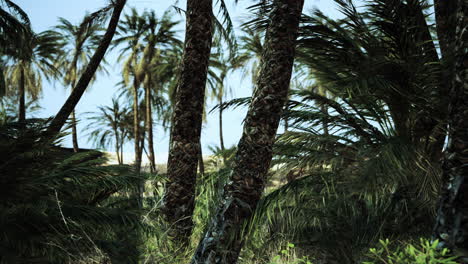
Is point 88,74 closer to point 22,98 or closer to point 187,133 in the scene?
point 187,133

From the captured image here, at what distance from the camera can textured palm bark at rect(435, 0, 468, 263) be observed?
4156 mm

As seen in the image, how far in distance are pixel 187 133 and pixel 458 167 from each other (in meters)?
4.07

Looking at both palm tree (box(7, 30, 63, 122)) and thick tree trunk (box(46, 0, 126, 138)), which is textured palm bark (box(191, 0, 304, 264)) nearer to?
thick tree trunk (box(46, 0, 126, 138))

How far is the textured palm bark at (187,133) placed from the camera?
7.13 metres

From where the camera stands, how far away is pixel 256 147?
6137 millimetres

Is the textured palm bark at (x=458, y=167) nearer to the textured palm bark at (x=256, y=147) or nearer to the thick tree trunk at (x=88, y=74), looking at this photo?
the textured palm bark at (x=256, y=147)

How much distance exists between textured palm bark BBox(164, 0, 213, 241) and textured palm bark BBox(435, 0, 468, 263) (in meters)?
3.84

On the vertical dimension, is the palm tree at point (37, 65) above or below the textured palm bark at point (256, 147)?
above

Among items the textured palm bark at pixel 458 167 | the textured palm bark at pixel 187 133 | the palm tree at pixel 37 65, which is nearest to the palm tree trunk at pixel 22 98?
the palm tree at pixel 37 65

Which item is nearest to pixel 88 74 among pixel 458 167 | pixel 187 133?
pixel 187 133

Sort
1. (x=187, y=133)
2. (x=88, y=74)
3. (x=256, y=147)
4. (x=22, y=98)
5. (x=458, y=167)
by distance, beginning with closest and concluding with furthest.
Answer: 1. (x=458, y=167)
2. (x=256, y=147)
3. (x=187, y=133)
4. (x=88, y=74)
5. (x=22, y=98)

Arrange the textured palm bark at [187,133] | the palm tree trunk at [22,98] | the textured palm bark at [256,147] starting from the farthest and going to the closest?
the palm tree trunk at [22,98] < the textured palm bark at [187,133] < the textured palm bark at [256,147]

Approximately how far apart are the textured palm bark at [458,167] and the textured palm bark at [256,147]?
2276mm

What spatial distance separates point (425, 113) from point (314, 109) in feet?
6.34
